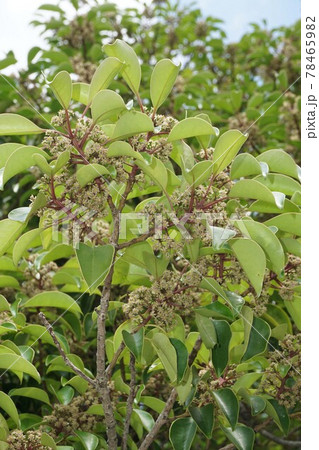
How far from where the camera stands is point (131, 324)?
5.81 ft

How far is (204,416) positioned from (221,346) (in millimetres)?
221

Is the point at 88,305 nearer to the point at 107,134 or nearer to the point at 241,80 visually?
the point at 107,134

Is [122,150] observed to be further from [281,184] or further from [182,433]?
[182,433]

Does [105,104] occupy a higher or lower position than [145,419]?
higher

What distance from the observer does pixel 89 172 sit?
1.58 meters

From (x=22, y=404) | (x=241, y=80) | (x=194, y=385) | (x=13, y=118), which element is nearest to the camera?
(x=13, y=118)

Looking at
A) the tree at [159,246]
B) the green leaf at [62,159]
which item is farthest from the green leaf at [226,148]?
the green leaf at [62,159]

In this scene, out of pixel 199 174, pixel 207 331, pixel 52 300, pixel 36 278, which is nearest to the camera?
pixel 199 174

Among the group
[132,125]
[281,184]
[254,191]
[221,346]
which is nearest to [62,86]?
[132,125]

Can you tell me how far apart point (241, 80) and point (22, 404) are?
2.87m

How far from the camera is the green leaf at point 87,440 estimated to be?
6.01 feet

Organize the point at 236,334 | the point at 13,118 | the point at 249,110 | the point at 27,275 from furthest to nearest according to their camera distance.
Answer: the point at 249,110 < the point at 27,275 < the point at 236,334 < the point at 13,118

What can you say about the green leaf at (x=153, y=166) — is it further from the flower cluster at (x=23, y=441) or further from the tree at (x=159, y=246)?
the flower cluster at (x=23, y=441)
